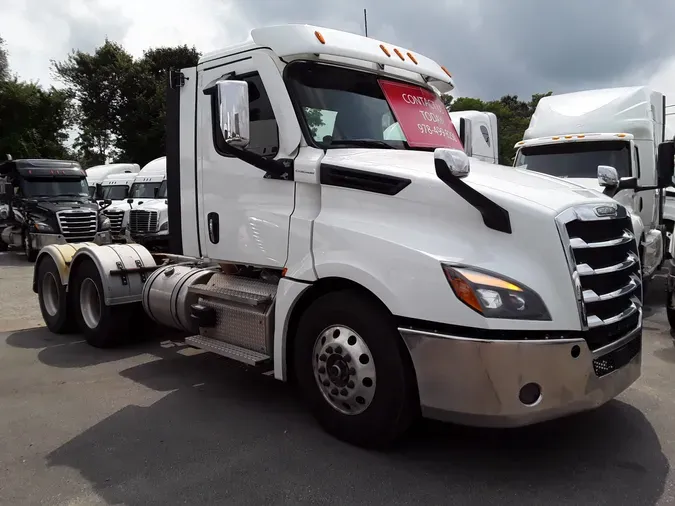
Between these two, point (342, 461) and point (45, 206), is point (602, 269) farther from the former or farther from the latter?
point (45, 206)

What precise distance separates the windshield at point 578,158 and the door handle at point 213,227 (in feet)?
21.9

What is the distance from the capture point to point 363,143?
435 cm

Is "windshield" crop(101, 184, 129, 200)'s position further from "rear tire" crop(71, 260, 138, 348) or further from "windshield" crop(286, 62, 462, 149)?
"windshield" crop(286, 62, 462, 149)

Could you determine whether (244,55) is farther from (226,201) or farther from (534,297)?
(534,297)

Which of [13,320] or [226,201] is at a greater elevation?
[226,201]

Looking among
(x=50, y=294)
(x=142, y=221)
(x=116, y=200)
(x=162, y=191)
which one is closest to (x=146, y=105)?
(x=116, y=200)

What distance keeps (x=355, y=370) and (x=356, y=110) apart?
195cm

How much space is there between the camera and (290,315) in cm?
419

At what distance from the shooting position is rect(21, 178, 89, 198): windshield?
1669 cm

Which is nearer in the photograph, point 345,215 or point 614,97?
point 345,215

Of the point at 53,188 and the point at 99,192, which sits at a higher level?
the point at 99,192

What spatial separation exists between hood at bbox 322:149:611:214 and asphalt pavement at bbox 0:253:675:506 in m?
1.59

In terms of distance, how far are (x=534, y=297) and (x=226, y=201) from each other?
2.64 meters

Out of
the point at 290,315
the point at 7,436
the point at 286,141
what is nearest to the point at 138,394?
the point at 7,436
